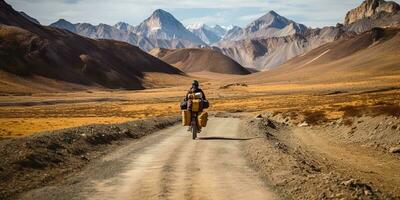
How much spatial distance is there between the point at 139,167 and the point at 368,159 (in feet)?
42.4

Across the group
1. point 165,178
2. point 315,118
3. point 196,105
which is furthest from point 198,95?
point 315,118

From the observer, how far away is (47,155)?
16.6 metres

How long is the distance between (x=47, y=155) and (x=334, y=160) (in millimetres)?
13164

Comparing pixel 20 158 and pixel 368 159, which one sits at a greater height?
pixel 20 158

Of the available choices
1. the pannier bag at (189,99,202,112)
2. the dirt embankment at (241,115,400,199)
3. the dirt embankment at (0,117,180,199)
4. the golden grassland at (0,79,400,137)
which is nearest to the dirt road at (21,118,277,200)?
the dirt embankment at (0,117,180,199)

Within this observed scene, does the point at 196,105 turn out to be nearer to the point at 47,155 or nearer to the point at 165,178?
the point at 47,155

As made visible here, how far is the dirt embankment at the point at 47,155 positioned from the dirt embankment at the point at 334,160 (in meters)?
6.14

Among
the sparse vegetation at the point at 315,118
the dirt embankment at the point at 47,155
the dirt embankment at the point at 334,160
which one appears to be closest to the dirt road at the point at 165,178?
the dirt embankment at the point at 47,155

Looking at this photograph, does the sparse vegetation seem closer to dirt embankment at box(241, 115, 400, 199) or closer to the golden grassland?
dirt embankment at box(241, 115, 400, 199)

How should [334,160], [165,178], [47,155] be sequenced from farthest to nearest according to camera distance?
[334,160]
[47,155]
[165,178]

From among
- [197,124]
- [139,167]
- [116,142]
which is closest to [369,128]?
[197,124]

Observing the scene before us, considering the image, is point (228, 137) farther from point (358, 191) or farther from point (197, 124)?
point (358, 191)

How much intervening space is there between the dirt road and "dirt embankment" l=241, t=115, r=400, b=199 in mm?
829

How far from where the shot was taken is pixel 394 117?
27.9m
